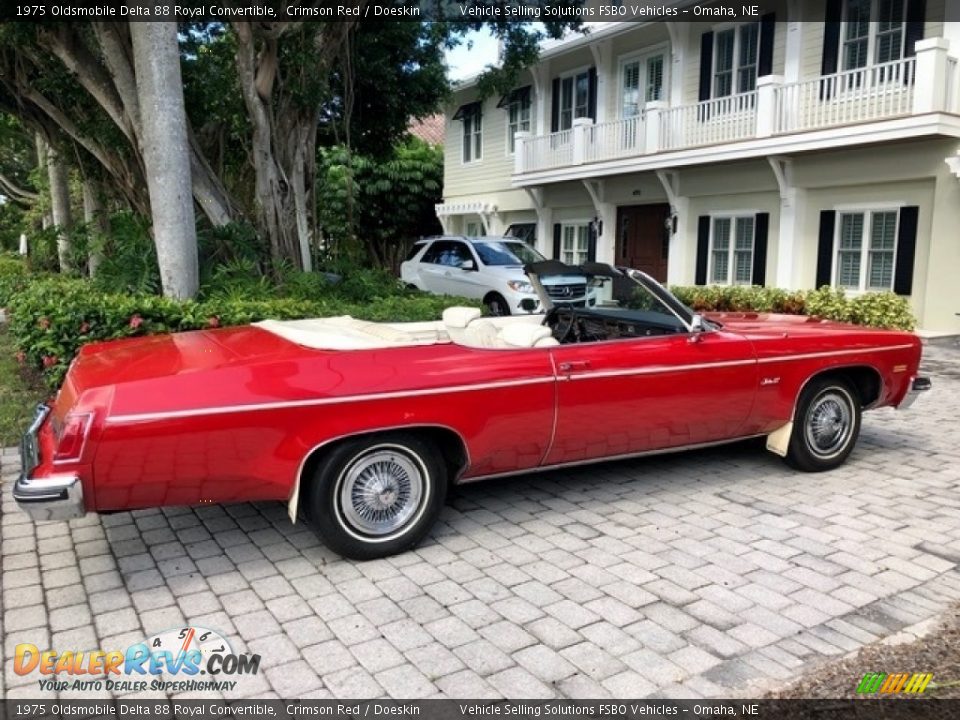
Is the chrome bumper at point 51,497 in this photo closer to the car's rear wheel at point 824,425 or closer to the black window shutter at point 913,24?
the car's rear wheel at point 824,425

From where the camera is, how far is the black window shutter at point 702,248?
55.9ft

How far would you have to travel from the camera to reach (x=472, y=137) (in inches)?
968

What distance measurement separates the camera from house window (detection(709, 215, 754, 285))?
1630 cm

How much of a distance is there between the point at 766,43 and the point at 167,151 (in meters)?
12.2

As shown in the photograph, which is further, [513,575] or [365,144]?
[365,144]

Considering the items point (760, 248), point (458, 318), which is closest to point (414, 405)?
point (458, 318)

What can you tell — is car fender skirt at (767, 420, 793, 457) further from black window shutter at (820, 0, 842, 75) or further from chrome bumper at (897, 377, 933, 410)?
black window shutter at (820, 0, 842, 75)

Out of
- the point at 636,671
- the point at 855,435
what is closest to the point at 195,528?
the point at 636,671

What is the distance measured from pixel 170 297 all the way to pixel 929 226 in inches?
455

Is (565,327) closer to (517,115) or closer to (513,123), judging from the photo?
(517,115)

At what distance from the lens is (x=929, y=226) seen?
12.9 m

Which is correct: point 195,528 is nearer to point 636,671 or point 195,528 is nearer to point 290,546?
point 290,546

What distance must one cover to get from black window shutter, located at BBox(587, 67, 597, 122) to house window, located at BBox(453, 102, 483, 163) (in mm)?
4516

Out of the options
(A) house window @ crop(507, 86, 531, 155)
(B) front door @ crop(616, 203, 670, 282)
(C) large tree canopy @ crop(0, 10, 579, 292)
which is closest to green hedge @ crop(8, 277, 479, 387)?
(C) large tree canopy @ crop(0, 10, 579, 292)
